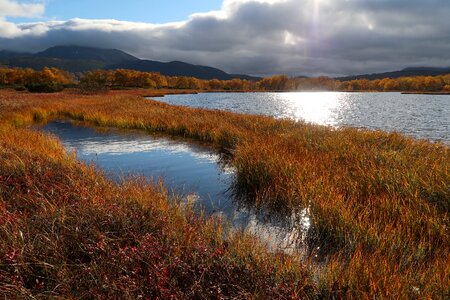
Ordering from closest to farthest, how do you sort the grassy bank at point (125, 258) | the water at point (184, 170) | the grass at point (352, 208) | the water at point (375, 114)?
the grassy bank at point (125, 258), the grass at point (352, 208), the water at point (184, 170), the water at point (375, 114)

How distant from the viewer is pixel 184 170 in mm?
14492

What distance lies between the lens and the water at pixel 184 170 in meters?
8.08

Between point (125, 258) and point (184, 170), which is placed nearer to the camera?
point (125, 258)

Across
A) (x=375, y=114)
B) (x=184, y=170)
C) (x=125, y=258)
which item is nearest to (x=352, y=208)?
(x=125, y=258)

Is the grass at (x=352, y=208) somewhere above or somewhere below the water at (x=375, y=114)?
below

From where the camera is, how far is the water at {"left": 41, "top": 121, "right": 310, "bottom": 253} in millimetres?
8078

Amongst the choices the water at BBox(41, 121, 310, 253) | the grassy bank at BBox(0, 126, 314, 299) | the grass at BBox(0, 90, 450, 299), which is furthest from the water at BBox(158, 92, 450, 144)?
the grassy bank at BBox(0, 126, 314, 299)

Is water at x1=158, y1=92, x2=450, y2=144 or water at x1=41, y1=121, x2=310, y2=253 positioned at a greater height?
water at x1=158, y1=92, x2=450, y2=144

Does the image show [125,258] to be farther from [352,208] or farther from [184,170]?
[184,170]

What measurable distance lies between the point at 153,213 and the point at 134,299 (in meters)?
2.71

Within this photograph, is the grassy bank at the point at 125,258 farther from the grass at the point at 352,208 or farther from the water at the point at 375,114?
the water at the point at 375,114

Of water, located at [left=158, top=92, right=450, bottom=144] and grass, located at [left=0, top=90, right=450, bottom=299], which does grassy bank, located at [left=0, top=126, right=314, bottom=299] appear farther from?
water, located at [left=158, top=92, right=450, bottom=144]

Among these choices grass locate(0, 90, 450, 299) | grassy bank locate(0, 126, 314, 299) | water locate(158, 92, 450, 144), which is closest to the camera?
grassy bank locate(0, 126, 314, 299)

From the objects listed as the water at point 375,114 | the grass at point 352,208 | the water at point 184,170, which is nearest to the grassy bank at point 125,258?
the grass at point 352,208
